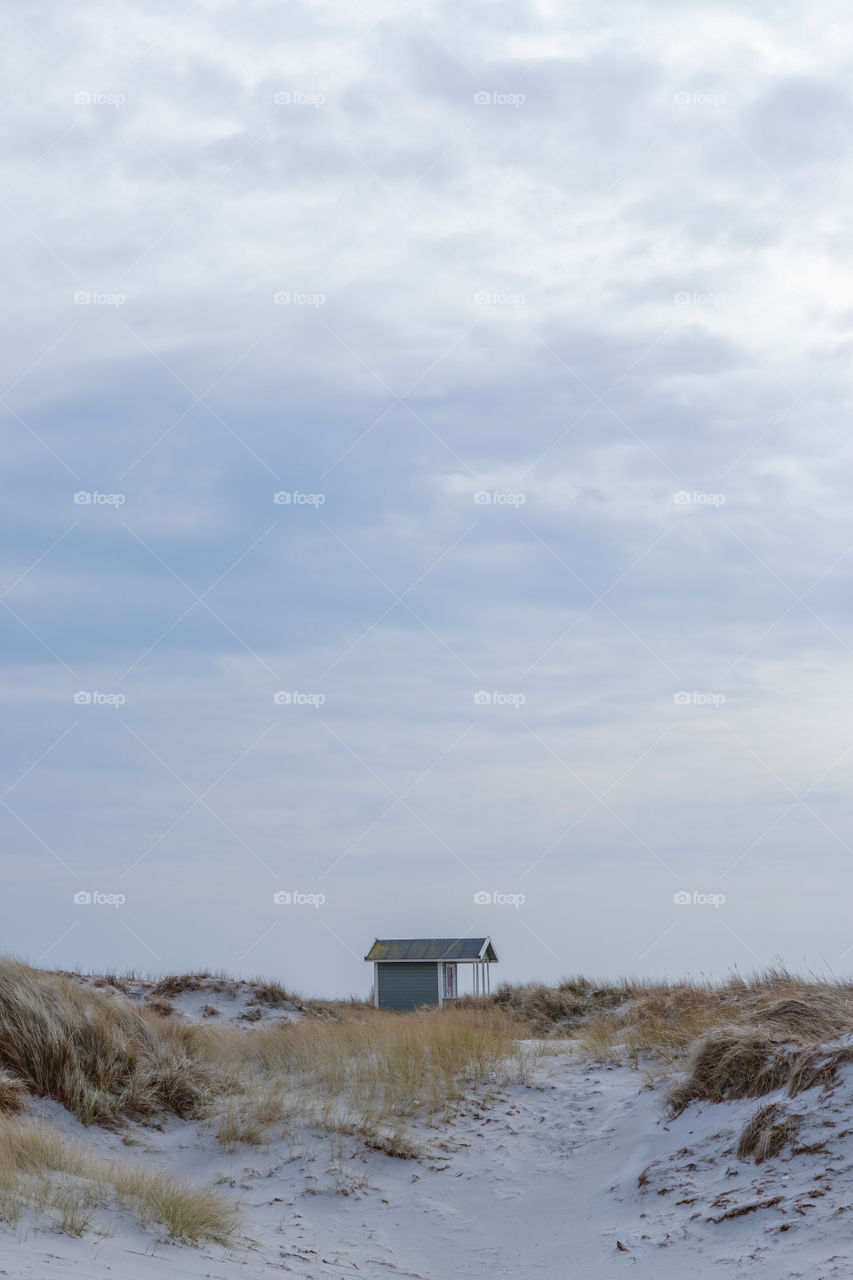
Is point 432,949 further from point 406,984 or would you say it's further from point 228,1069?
point 228,1069

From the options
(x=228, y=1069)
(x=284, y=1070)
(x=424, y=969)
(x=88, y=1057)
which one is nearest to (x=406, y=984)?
(x=424, y=969)

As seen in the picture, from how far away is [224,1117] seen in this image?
447 inches

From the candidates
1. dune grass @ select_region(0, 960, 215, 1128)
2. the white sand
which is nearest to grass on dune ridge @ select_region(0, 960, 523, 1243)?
dune grass @ select_region(0, 960, 215, 1128)

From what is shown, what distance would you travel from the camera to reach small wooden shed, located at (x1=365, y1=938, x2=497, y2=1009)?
108 ft

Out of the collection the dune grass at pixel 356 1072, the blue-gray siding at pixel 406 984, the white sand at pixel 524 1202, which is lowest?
the white sand at pixel 524 1202

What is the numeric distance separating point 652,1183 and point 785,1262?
7.48 ft

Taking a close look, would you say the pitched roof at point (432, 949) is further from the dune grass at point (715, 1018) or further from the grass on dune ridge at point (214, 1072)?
the grass on dune ridge at point (214, 1072)

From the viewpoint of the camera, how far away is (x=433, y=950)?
33.6 metres

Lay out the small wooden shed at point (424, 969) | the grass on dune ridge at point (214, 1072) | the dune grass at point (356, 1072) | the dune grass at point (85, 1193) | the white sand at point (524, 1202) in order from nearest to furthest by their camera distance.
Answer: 1. the dune grass at point (85, 1193)
2. the white sand at point (524, 1202)
3. the grass on dune ridge at point (214, 1072)
4. the dune grass at point (356, 1072)
5. the small wooden shed at point (424, 969)

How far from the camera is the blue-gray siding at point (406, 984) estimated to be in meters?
33.1

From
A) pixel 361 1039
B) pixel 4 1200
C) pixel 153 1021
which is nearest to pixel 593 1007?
pixel 361 1039

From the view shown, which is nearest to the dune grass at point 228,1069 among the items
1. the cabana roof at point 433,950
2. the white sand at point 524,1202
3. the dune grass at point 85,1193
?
the white sand at point 524,1202

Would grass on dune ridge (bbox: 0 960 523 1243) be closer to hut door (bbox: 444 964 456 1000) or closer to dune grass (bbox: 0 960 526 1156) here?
dune grass (bbox: 0 960 526 1156)

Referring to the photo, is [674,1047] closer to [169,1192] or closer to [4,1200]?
[169,1192]
